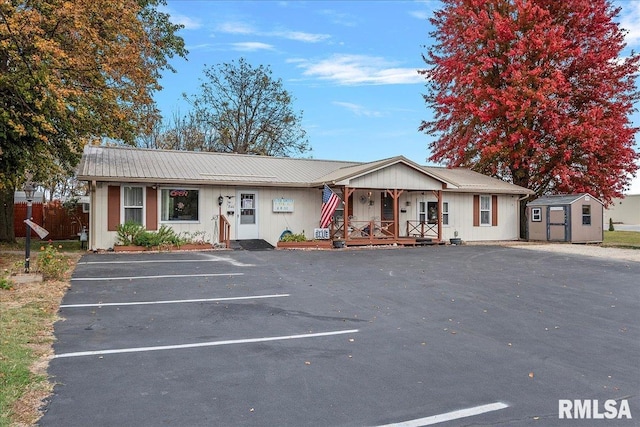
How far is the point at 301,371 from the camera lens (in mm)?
4445

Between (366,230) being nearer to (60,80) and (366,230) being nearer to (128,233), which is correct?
(128,233)

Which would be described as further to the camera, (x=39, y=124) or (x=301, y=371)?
(x=39, y=124)

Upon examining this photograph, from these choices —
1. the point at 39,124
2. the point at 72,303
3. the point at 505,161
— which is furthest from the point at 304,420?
the point at 505,161

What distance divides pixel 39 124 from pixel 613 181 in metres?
26.1

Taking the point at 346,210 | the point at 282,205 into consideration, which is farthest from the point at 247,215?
the point at 346,210

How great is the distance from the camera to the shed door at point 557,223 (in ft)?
67.1

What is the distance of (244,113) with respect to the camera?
31.9 m

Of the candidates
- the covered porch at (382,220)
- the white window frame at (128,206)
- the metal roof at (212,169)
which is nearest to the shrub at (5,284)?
the metal roof at (212,169)

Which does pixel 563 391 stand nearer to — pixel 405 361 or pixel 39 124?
pixel 405 361

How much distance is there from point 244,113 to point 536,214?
19.9 m

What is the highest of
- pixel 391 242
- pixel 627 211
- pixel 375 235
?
pixel 627 211

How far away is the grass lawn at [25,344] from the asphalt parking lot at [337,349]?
0.49ft

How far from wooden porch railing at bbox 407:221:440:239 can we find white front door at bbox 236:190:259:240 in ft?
23.1

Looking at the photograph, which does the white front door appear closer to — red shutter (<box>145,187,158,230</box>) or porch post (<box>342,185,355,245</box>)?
red shutter (<box>145,187,158,230</box>)
